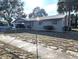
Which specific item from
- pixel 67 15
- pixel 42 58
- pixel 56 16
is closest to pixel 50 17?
pixel 56 16

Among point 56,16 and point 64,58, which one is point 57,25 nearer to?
point 56,16

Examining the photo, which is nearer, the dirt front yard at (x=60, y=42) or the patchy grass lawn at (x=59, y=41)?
the dirt front yard at (x=60, y=42)

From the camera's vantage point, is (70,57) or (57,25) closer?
(57,25)

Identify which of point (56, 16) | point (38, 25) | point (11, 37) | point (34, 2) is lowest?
point (11, 37)

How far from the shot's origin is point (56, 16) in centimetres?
220

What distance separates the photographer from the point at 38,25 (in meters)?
2.50

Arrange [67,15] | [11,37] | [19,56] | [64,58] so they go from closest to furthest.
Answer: [67,15] → [64,58] → [19,56] → [11,37]

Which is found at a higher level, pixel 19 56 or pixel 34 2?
pixel 34 2

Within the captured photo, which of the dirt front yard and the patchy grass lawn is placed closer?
the dirt front yard

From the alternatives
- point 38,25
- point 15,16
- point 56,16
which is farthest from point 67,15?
point 15,16

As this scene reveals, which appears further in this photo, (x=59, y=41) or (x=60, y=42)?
(x=59, y=41)

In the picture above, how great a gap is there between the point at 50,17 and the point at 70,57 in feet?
5.80

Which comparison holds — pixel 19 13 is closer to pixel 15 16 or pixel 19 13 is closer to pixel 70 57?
pixel 15 16

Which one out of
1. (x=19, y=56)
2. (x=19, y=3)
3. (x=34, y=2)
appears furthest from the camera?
(x=19, y=3)
